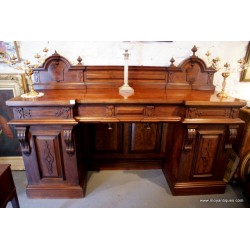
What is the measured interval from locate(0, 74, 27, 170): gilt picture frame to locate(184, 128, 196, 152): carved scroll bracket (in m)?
1.79

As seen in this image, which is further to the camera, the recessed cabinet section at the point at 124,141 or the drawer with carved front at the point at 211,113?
the recessed cabinet section at the point at 124,141

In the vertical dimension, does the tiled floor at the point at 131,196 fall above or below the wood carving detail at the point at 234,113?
below

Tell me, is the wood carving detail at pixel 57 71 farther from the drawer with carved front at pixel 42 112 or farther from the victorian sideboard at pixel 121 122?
the drawer with carved front at pixel 42 112

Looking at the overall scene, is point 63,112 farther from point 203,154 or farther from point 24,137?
point 203,154

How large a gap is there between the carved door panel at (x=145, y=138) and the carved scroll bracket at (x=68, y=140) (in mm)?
765

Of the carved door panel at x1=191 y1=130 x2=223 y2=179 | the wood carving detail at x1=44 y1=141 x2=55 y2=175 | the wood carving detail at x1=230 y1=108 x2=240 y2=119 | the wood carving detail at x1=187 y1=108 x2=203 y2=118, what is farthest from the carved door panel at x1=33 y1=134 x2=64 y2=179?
the wood carving detail at x1=230 y1=108 x2=240 y2=119

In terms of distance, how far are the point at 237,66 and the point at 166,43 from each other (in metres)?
0.85

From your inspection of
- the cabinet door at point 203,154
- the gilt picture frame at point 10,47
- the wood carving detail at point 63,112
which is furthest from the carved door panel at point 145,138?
the gilt picture frame at point 10,47

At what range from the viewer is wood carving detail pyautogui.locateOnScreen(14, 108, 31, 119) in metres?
1.38

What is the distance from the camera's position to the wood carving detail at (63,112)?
1.38m

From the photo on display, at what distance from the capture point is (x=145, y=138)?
2.08m

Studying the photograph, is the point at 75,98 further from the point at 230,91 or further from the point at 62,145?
the point at 230,91

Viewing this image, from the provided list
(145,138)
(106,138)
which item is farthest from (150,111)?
(106,138)

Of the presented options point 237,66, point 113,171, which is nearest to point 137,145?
point 113,171
